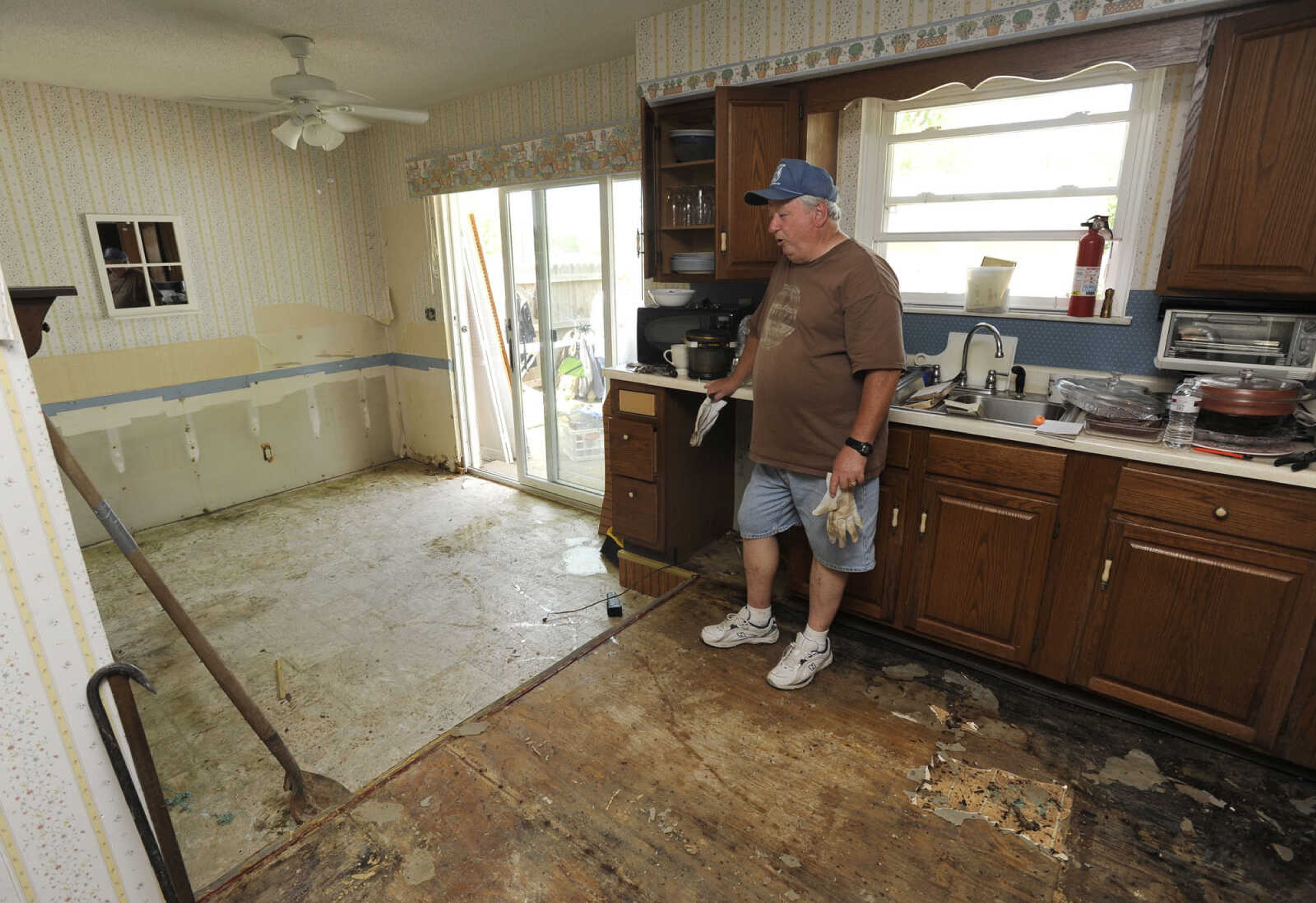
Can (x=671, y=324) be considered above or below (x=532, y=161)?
below

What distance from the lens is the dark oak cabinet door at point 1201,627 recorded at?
1.72 meters

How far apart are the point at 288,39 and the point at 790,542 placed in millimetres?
2857

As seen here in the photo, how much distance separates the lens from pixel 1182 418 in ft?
6.23

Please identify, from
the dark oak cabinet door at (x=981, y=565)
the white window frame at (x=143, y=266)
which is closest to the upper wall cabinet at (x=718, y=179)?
the dark oak cabinet door at (x=981, y=565)

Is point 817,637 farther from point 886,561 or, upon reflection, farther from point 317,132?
point 317,132

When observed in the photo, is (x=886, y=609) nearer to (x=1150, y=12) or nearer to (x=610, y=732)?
(x=610, y=732)

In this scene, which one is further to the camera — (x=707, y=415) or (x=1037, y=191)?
(x=707, y=415)

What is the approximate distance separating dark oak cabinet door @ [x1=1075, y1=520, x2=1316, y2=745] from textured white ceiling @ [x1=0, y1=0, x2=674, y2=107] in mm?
2524

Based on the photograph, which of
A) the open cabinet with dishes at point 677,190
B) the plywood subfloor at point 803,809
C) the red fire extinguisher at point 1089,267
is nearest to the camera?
the plywood subfloor at point 803,809

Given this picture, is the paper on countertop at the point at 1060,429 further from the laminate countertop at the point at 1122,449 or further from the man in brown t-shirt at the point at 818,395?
the man in brown t-shirt at the point at 818,395

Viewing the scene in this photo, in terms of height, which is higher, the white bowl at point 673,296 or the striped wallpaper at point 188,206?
the striped wallpaper at point 188,206

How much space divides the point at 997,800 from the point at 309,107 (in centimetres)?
336

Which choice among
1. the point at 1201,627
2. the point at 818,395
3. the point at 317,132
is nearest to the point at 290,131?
the point at 317,132

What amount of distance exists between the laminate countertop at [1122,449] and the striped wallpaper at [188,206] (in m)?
3.49
